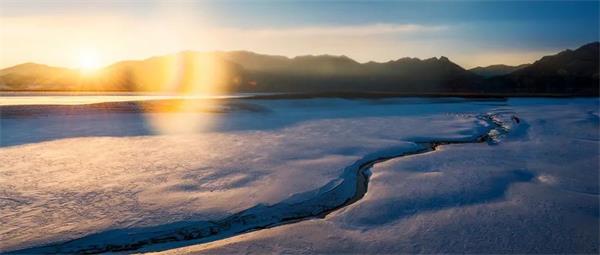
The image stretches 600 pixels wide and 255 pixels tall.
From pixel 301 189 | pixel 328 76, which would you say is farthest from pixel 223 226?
pixel 328 76

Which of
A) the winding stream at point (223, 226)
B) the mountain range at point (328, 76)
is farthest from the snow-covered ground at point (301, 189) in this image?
the mountain range at point (328, 76)

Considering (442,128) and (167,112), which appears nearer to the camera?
(442,128)

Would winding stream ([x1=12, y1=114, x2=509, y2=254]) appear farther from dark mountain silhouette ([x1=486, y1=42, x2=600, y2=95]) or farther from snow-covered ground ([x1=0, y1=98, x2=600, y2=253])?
dark mountain silhouette ([x1=486, y1=42, x2=600, y2=95])

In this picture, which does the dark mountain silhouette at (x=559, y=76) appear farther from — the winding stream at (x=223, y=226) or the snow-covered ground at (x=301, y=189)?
the winding stream at (x=223, y=226)

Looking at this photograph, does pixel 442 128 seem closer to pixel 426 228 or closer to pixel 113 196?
pixel 426 228

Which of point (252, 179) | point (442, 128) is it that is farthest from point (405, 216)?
point (442, 128)

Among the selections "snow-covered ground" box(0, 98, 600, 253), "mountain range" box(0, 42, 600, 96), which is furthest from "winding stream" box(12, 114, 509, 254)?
"mountain range" box(0, 42, 600, 96)
